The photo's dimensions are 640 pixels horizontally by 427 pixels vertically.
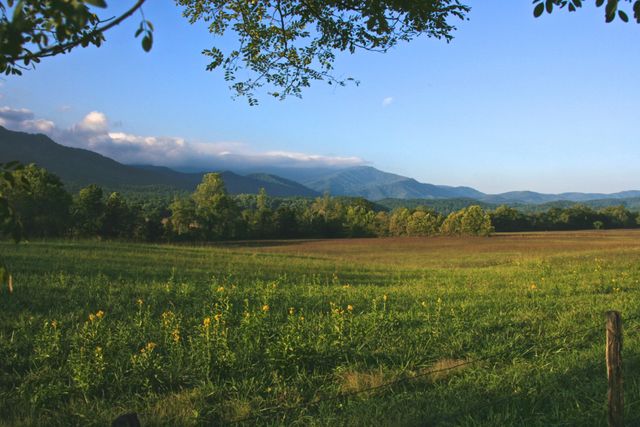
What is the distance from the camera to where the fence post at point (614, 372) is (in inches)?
149

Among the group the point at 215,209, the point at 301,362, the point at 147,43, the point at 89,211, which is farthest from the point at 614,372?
the point at 215,209

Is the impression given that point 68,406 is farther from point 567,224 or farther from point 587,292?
point 567,224

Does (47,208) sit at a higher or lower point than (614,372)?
lower

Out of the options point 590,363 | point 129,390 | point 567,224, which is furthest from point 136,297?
point 567,224

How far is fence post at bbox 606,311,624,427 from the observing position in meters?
3.77

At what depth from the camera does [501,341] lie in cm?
682

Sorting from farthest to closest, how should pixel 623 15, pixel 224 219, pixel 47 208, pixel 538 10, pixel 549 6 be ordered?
1. pixel 224 219
2. pixel 47 208
3. pixel 538 10
4. pixel 549 6
5. pixel 623 15

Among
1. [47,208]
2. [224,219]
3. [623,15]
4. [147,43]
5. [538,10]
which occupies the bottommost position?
[224,219]

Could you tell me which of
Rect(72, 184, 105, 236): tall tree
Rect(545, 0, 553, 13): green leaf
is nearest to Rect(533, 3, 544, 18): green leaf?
Rect(545, 0, 553, 13): green leaf

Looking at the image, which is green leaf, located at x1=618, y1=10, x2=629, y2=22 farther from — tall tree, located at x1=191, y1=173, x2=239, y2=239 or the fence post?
tall tree, located at x1=191, y1=173, x2=239, y2=239

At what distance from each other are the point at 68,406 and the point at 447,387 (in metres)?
3.99

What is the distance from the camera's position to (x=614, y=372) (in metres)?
3.82

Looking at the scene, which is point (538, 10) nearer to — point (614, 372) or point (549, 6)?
point (549, 6)

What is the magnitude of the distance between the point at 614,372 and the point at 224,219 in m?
70.1
